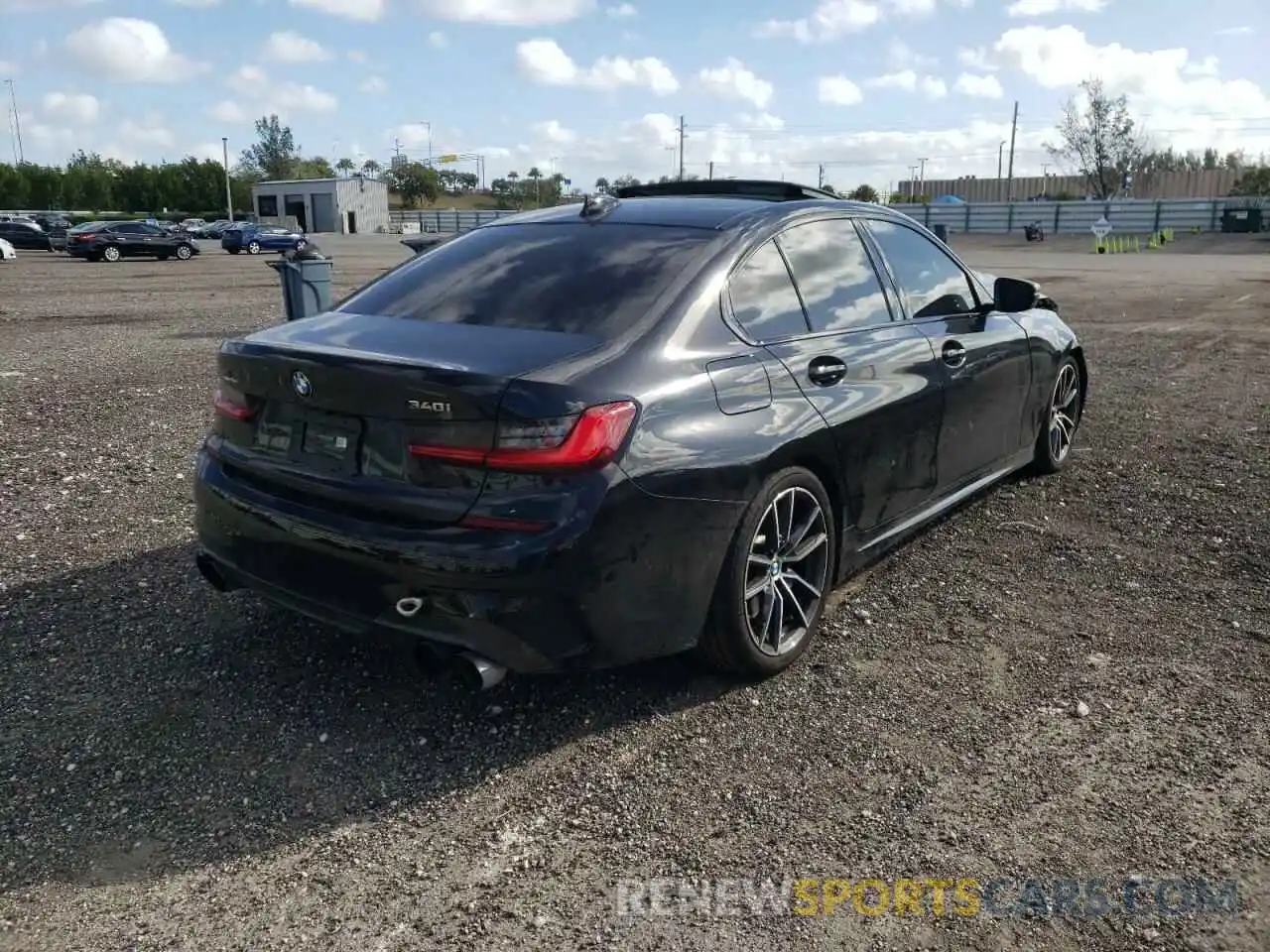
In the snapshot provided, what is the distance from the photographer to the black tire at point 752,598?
3.32 metres

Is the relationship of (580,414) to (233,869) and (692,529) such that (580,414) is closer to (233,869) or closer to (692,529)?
(692,529)

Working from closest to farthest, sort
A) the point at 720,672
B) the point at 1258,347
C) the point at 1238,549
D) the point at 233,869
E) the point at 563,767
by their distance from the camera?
the point at 233,869 < the point at 563,767 < the point at 720,672 < the point at 1238,549 < the point at 1258,347

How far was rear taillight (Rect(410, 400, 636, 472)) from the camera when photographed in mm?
2846

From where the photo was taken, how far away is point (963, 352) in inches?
180

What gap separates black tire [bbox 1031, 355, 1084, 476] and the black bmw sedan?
5.55 ft

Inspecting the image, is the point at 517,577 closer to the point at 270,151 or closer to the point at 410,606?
the point at 410,606

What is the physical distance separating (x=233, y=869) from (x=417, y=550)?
37.0 inches

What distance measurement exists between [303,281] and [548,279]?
6209mm

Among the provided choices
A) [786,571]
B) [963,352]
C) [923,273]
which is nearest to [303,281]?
[923,273]

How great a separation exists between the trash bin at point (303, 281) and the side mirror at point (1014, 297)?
607 centimetres

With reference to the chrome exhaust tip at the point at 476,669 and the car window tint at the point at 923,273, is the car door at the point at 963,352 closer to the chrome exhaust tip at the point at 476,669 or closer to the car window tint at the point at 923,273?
the car window tint at the point at 923,273

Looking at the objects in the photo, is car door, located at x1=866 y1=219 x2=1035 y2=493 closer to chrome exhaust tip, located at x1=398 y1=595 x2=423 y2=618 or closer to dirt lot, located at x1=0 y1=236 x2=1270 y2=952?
dirt lot, located at x1=0 y1=236 x2=1270 y2=952

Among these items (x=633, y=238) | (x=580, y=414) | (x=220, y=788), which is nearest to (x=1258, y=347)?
(x=633, y=238)

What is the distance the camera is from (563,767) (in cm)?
308
